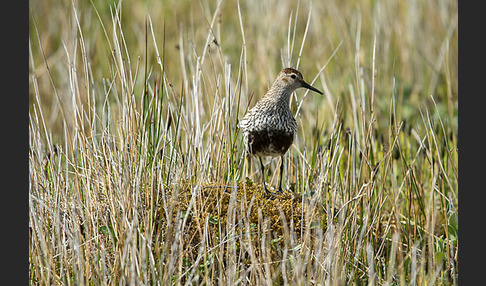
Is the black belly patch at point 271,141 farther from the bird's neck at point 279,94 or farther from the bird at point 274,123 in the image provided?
the bird's neck at point 279,94

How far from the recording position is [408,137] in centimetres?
500

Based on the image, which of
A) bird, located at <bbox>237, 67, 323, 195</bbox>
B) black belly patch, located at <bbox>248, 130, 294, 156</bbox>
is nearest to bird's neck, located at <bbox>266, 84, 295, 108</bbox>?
bird, located at <bbox>237, 67, 323, 195</bbox>

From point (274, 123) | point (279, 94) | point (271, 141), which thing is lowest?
point (271, 141)

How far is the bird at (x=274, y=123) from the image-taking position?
12.6 feet

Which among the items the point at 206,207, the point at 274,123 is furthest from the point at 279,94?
the point at 206,207

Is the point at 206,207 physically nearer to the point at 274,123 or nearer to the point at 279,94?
the point at 274,123

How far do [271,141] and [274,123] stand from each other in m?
0.12

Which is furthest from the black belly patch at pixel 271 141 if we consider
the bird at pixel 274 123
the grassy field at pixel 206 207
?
the grassy field at pixel 206 207

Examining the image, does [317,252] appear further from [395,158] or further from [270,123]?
[395,158]

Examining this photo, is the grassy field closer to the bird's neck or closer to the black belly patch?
the black belly patch

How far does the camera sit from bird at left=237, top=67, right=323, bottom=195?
12.6 ft

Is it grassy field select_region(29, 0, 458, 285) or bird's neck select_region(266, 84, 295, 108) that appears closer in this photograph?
grassy field select_region(29, 0, 458, 285)

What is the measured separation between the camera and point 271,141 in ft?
12.5

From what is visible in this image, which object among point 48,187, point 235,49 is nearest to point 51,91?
point 235,49
